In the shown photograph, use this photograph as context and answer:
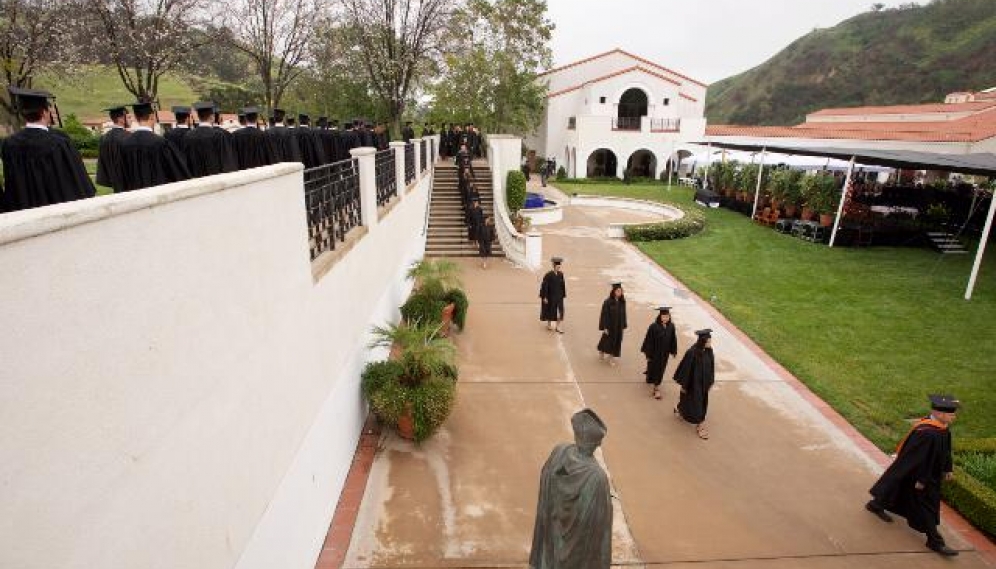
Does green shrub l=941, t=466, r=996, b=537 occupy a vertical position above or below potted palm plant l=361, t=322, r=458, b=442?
below

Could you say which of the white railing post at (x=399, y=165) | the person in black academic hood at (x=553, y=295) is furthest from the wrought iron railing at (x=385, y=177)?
the person in black academic hood at (x=553, y=295)

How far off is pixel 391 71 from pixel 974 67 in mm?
86613

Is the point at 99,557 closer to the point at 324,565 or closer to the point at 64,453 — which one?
the point at 64,453

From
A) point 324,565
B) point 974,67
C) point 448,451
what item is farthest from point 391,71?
point 974,67

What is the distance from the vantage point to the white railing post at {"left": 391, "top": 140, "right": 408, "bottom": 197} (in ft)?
38.6

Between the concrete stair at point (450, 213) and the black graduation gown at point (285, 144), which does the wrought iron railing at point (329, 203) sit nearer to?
the black graduation gown at point (285, 144)

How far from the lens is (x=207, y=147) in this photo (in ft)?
19.3

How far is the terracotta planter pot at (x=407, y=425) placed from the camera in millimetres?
6777

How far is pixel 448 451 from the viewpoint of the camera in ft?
22.7

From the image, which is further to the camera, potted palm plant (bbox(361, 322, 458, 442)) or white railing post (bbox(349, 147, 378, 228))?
white railing post (bbox(349, 147, 378, 228))

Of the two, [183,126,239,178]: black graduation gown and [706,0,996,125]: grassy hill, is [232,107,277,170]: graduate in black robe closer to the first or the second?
[183,126,239,178]: black graduation gown

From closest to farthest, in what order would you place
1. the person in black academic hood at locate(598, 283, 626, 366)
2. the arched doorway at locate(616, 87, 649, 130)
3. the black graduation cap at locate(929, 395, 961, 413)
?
1. the black graduation cap at locate(929, 395, 961, 413)
2. the person in black academic hood at locate(598, 283, 626, 366)
3. the arched doorway at locate(616, 87, 649, 130)

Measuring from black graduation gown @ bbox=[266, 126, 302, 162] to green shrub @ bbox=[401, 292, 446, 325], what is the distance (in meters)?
3.24

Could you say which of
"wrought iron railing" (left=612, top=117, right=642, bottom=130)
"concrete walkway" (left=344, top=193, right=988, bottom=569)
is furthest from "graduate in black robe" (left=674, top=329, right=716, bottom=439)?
"wrought iron railing" (left=612, top=117, right=642, bottom=130)
